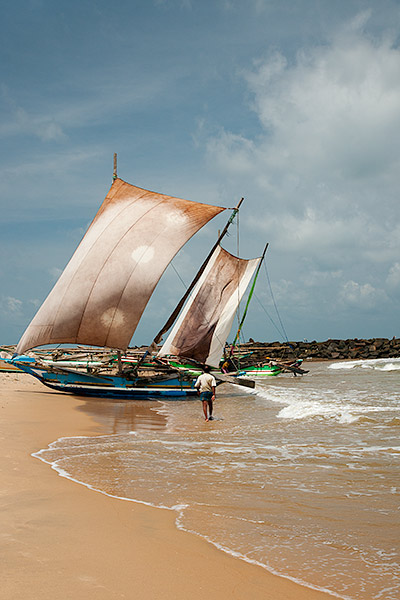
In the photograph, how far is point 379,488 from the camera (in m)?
6.68

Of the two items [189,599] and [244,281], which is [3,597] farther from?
[244,281]

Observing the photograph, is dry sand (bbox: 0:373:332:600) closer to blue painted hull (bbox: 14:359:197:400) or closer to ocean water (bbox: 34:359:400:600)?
ocean water (bbox: 34:359:400:600)

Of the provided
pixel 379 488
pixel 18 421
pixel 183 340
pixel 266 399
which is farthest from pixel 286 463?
pixel 183 340

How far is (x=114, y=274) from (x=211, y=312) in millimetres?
8758

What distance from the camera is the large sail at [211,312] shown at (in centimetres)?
2870

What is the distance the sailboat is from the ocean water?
26.7ft

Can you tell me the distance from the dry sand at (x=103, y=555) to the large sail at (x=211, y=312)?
22.2 metres

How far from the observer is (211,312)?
99.6 feet

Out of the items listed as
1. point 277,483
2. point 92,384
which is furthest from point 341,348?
point 277,483

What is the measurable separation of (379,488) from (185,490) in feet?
8.74

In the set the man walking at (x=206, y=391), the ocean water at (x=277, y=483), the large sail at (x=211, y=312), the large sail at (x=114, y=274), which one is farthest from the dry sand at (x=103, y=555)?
the large sail at (x=211, y=312)

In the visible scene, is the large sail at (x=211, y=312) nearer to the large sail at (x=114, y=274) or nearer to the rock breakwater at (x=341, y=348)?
the large sail at (x=114, y=274)

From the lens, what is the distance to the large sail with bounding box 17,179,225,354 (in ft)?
74.1

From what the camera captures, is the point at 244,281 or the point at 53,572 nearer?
the point at 53,572
